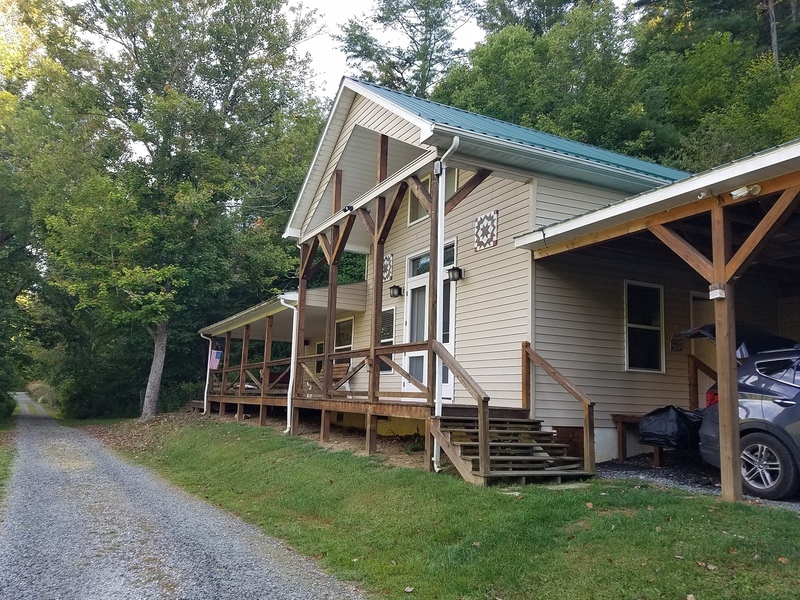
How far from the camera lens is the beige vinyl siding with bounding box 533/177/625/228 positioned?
949cm

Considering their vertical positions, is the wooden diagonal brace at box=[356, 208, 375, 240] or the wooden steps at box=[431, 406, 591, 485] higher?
the wooden diagonal brace at box=[356, 208, 375, 240]

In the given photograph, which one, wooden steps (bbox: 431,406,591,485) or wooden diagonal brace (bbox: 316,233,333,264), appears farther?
wooden diagonal brace (bbox: 316,233,333,264)

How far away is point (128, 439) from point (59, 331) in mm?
12341

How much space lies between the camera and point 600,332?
956 cm

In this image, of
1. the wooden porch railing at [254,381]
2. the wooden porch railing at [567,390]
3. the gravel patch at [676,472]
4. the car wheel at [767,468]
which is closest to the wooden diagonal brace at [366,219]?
the wooden porch railing at [567,390]

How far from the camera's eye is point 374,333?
960 centimetres

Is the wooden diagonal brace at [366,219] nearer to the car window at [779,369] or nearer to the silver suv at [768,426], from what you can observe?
the silver suv at [768,426]

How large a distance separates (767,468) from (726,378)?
1.11 meters

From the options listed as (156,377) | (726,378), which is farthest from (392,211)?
(156,377)

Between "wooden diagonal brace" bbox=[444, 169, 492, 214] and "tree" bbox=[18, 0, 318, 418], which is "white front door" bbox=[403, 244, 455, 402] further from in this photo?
"tree" bbox=[18, 0, 318, 418]

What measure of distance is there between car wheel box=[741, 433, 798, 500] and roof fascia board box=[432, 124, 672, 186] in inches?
176

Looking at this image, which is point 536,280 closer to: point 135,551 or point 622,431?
point 622,431

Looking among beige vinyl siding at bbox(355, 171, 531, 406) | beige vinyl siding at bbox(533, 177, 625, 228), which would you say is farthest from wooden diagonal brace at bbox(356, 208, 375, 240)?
beige vinyl siding at bbox(533, 177, 625, 228)

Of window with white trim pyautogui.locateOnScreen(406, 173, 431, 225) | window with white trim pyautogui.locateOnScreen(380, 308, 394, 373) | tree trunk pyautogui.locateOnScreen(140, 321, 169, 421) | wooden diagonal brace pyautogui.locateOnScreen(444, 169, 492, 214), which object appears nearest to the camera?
wooden diagonal brace pyautogui.locateOnScreen(444, 169, 492, 214)
